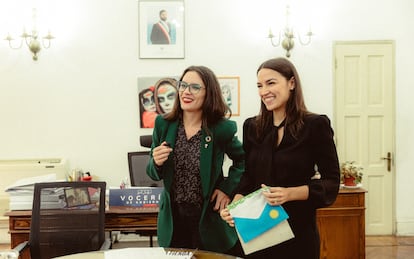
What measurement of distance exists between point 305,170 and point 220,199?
49 cm

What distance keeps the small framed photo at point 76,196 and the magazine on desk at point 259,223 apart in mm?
1232

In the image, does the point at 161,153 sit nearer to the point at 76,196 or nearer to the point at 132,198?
the point at 76,196

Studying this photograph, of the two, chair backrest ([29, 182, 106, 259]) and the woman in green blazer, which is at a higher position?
the woman in green blazer

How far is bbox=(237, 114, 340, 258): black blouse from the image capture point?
1582 mm

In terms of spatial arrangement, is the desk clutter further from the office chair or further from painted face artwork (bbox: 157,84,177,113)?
painted face artwork (bbox: 157,84,177,113)

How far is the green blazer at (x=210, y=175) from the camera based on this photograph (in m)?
1.93

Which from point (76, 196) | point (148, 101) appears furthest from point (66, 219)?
point (148, 101)

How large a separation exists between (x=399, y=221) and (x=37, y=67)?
14.5ft

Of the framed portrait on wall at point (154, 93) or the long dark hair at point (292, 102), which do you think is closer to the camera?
the long dark hair at point (292, 102)

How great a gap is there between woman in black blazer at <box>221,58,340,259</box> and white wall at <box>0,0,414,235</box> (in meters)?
3.23

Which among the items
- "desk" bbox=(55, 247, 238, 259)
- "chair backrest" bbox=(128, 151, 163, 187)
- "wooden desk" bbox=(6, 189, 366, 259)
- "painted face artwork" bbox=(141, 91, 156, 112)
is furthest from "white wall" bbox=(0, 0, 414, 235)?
"desk" bbox=(55, 247, 238, 259)

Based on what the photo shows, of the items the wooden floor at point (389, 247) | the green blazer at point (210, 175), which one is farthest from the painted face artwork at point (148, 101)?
the green blazer at point (210, 175)

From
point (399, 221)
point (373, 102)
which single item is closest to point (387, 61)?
point (373, 102)

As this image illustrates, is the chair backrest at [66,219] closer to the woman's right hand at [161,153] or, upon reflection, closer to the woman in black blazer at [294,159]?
the woman's right hand at [161,153]
